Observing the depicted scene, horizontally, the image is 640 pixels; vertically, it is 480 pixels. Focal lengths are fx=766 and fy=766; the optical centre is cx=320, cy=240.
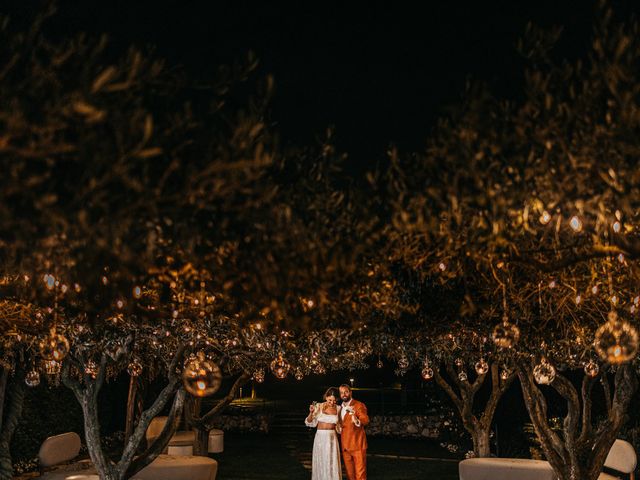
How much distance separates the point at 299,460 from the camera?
17172 millimetres

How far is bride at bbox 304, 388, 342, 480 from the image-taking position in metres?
12.5

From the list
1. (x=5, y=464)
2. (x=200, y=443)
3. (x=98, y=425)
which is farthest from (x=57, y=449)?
(x=200, y=443)

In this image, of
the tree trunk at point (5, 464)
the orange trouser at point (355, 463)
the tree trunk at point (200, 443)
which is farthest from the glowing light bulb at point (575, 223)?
the tree trunk at point (200, 443)

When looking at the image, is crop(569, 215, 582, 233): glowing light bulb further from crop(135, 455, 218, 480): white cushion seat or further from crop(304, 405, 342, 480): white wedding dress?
crop(304, 405, 342, 480): white wedding dress

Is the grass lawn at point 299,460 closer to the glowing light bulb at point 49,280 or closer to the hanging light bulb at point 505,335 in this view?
the hanging light bulb at point 505,335

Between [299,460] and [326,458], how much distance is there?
4.92 meters

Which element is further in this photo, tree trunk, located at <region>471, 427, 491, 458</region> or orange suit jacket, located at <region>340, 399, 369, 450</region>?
tree trunk, located at <region>471, 427, 491, 458</region>

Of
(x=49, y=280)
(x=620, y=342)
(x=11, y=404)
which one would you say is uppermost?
(x=49, y=280)

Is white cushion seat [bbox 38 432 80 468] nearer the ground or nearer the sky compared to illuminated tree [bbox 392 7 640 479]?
nearer the ground

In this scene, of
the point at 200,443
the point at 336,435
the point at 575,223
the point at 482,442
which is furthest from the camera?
the point at 200,443

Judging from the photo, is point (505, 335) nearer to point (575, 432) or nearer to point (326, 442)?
point (575, 432)

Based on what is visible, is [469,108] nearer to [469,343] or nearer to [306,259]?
[306,259]

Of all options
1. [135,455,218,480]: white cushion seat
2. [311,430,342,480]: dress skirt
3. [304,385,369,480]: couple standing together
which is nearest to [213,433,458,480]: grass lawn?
[304,385,369,480]: couple standing together

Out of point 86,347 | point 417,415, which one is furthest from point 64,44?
point 417,415
